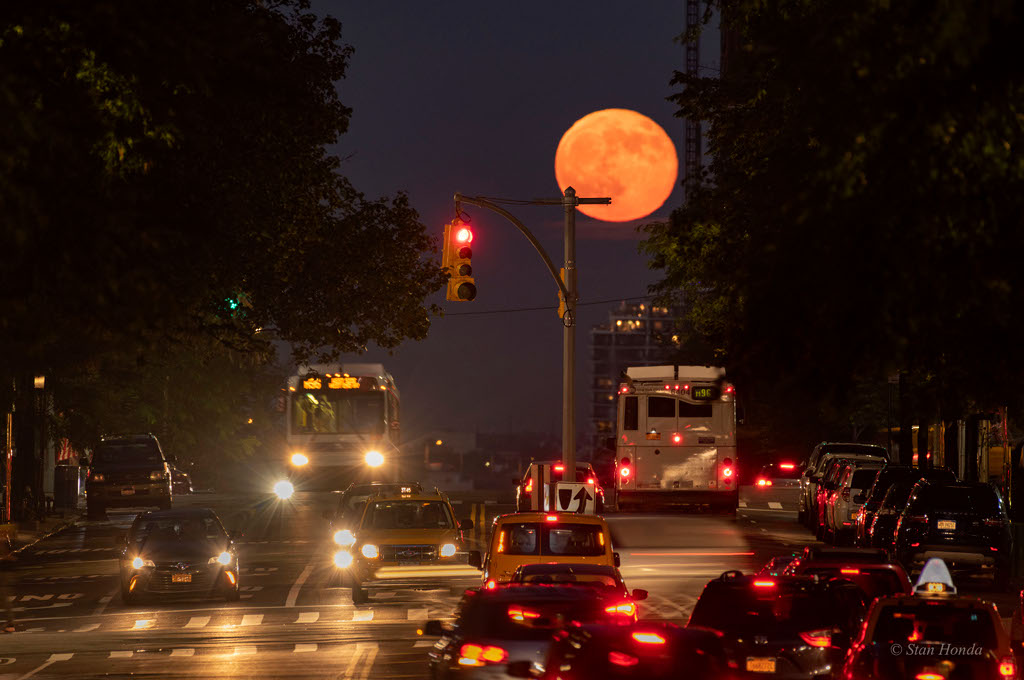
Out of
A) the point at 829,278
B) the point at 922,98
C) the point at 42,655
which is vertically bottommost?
the point at 42,655

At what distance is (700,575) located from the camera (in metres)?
31.3

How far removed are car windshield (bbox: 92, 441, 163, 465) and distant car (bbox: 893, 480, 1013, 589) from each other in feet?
95.5

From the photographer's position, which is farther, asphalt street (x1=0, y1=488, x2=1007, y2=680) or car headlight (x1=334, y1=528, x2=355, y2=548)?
car headlight (x1=334, y1=528, x2=355, y2=548)

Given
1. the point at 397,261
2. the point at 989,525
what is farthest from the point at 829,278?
the point at 397,261

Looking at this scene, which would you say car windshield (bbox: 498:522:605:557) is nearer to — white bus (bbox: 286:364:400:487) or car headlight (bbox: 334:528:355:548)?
car headlight (bbox: 334:528:355:548)

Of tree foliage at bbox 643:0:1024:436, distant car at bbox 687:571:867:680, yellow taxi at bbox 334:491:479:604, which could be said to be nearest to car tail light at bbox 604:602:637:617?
distant car at bbox 687:571:867:680

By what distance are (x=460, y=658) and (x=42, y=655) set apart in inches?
390

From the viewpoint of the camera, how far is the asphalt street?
20.2 metres

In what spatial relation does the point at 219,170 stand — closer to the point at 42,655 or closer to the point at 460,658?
the point at 42,655

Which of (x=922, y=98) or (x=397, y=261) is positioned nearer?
(x=922, y=98)

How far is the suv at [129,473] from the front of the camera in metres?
52.6

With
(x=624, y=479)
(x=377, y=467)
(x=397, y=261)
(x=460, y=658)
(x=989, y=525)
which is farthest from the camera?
(x=377, y=467)

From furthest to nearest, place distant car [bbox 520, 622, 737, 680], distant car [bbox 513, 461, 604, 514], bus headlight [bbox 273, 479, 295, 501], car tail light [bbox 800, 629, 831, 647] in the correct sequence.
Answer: bus headlight [bbox 273, 479, 295, 501] < distant car [bbox 513, 461, 604, 514] < car tail light [bbox 800, 629, 831, 647] < distant car [bbox 520, 622, 737, 680]

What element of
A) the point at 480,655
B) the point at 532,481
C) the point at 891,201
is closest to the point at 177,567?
the point at 532,481
